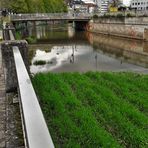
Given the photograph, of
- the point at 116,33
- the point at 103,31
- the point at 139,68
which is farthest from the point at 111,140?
the point at 103,31

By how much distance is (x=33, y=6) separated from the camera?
2950 inches

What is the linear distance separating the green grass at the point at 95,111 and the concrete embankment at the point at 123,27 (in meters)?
30.1

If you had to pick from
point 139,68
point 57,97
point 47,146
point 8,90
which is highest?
point 47,146

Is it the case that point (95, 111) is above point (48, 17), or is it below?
below

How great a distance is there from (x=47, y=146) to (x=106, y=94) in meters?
6.36

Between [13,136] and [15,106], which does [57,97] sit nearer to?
[15,106]

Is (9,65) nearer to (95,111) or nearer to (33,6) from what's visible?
(95,111)

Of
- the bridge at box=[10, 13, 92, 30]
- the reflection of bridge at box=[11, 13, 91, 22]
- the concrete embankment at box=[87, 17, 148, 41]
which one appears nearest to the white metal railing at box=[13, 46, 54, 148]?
the concrete embankment at box=[87, 17, 148, 41]

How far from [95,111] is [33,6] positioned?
71.3 metres

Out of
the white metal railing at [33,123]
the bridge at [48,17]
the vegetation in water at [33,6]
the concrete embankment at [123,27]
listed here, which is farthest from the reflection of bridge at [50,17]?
the white metal railing at [33,123]

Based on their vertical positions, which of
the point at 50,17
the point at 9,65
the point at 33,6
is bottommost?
the point at 9,65

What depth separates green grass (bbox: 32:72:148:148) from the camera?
5480mm

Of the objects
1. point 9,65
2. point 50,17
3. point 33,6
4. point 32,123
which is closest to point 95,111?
point 9,65

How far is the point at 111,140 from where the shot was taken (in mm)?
5398
